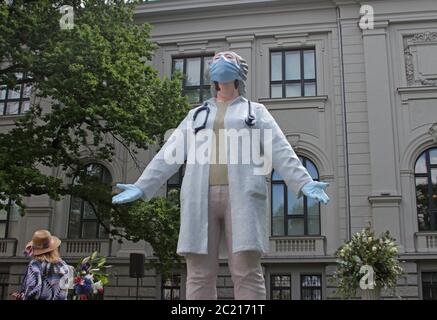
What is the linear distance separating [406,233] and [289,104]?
591 cm

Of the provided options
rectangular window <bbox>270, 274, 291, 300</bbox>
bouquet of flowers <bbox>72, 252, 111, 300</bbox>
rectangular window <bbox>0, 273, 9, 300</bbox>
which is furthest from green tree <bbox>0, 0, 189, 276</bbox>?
rectangular window <bbox>0, 273, 9, 300</bbox>

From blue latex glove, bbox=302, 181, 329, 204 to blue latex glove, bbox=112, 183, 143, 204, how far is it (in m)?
1.26

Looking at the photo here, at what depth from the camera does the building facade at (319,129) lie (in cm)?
A: 1873

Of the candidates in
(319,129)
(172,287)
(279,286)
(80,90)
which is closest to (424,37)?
(319,129)

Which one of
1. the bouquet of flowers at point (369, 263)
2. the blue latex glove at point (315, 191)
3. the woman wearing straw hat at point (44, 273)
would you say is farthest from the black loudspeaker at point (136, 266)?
the blue latex glove at point (315, 191)

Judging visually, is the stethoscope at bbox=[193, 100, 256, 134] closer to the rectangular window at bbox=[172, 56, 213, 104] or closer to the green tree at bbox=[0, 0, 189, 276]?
the green tree at bbox=[0, 0, 189, 276]

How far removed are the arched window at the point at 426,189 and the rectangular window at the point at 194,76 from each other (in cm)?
793

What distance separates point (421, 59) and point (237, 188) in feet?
57.1

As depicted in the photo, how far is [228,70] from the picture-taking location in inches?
177

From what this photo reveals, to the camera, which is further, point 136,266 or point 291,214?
point 291,214

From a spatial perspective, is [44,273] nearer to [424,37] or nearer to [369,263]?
[369,263]

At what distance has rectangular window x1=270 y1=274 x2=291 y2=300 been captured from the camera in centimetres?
1895

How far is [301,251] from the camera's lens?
62.1 ft

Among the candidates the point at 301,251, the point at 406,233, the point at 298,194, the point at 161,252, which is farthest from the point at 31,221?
the point at 298,194
